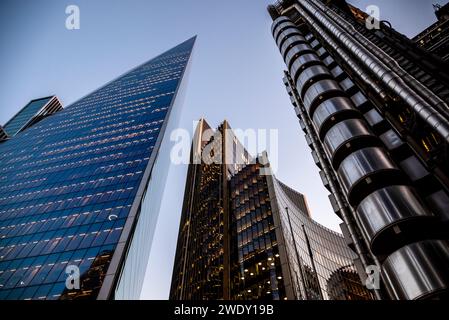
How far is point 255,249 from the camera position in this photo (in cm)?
6328

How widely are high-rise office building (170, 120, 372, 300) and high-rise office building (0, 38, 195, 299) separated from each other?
19.2 m

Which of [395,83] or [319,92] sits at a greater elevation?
[319,92]

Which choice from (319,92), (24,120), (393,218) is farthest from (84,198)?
(24,120)

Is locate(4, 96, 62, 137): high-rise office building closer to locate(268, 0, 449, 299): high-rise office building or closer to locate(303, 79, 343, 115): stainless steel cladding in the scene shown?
locate(303, 79, 343, 115): stainless steel cladding

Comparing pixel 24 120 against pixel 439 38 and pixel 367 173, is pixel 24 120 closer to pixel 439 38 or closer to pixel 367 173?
pixel 367 173

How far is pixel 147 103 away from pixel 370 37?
84280mm

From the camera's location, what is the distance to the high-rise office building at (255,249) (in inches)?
2231

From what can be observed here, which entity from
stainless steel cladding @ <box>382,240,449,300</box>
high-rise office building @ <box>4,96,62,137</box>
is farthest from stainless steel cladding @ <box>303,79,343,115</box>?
high-rise office building @ <box>4,96,62,137</box>

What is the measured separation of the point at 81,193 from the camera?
5947 cm

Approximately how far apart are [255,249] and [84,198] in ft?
124

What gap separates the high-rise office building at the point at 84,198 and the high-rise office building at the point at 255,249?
1923 centimetres

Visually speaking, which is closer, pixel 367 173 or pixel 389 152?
pixel 367 173

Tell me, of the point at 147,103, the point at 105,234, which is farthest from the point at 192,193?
the point at 105,234
